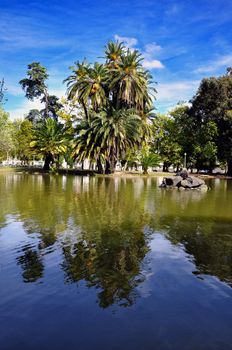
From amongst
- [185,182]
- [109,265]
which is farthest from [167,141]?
[109,265]

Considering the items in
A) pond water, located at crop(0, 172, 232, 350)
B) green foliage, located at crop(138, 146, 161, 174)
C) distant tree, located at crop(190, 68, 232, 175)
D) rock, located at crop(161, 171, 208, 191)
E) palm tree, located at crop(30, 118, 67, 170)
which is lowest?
pond water, located at crop(0, 172, 232, 350)

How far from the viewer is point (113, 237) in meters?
12.3

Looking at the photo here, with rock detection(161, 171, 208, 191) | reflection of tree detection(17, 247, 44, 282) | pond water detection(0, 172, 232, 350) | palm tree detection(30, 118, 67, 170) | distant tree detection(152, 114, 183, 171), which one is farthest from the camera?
distant tree detection(152, 114, 183, 171)

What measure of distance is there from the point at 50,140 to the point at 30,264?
186ft

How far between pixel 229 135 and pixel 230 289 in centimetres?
6467

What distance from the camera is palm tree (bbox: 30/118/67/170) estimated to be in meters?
64.4

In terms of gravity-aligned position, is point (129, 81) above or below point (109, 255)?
above

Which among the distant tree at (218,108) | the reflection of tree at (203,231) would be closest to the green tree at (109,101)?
the distant tree at (218,108)

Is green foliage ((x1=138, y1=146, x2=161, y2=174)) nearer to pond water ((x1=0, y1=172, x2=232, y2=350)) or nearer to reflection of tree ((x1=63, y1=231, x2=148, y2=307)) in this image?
pond water ((x1=0, y1=172, x2=232, y2=350))

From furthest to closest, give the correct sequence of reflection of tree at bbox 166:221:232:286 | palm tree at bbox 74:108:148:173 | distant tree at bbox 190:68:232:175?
1. distant tree at bbox 190:68:232:175
2. palm tree at bbox 74:108:148:173
3. reflection of tree at bbox 166:221:232:286

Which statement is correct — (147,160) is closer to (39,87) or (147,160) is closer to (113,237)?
(39,87)

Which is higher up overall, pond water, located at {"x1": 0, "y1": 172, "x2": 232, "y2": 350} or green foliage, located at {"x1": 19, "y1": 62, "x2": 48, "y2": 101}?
green foliage, located at {"x1": 19, "y1": 62, "x2": 48, "y2": 101}

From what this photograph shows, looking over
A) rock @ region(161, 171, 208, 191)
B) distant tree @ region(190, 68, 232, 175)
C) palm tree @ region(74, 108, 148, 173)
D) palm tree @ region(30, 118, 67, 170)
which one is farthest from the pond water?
distant tree @ region(190, 68, 232, 175)

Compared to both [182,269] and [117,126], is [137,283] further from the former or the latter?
[117,126]
